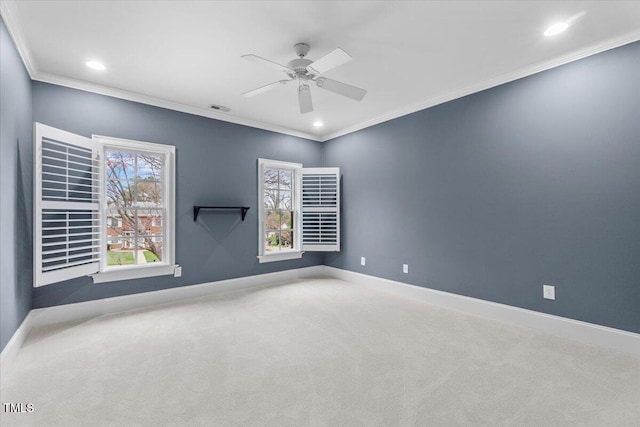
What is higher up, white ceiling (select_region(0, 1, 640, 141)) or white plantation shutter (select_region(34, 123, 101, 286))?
white ceiling (select_region(0, 1, 640, 141))

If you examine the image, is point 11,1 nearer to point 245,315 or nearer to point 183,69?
point 183,69

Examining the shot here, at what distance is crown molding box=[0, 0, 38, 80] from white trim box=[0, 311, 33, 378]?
246 cm

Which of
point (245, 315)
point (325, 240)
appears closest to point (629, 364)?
point (245, 315)

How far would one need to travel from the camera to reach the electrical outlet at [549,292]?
113 inches

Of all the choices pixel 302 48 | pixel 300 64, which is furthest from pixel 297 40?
pixel 300 64

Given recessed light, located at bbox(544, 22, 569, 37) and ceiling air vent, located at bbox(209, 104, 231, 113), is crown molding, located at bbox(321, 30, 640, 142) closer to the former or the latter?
recessed light, located at bbox(544, 22, 569, 37)

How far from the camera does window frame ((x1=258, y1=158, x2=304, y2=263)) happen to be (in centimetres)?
475

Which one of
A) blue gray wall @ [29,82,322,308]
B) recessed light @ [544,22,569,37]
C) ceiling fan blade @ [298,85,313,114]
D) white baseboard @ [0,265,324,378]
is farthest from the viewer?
blue gray wall @ [29,82,322,308]

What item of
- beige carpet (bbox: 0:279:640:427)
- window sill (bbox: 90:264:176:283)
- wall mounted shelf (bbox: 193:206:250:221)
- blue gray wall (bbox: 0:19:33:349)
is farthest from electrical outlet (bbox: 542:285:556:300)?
blue gray wall (bbox: 0:19:33:349)

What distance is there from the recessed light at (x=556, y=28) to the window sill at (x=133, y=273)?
4.72m

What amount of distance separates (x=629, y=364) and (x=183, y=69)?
15.6ft

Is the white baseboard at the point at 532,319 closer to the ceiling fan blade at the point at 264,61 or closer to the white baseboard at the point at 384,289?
the white baseboard at the point at 384,289

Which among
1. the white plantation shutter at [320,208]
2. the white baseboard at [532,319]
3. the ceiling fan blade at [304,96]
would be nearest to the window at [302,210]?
the white plantation shutter at [320,208]

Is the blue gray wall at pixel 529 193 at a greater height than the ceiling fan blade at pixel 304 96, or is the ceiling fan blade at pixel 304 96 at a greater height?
the ceiling fan blade at pixel 304 96
